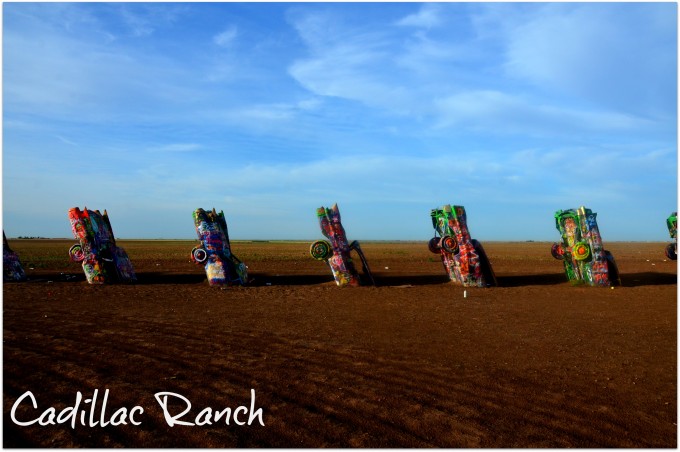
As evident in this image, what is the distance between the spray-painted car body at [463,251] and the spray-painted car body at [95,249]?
1351 cm


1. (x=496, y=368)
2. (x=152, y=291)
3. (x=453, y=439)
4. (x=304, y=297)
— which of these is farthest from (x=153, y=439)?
(x=152, y=291)

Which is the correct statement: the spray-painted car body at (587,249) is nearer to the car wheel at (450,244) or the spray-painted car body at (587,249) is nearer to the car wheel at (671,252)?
the car wheel at (450,244)

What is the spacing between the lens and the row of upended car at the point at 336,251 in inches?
750

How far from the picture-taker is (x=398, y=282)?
71.7ft

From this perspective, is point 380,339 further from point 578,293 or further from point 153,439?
point 578,293

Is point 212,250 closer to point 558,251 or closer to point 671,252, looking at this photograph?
point 558,251

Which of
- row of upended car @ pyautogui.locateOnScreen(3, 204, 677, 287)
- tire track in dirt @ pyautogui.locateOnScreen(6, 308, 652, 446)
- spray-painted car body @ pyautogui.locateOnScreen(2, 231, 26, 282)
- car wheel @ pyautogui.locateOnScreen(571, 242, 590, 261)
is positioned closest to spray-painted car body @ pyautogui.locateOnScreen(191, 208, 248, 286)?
row of upended car @ pyautogui.locateOnScreen(3, 204, 677, 287)

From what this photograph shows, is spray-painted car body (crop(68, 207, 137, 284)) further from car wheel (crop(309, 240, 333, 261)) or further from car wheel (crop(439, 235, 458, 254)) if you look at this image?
car wheel (crop(439, 235, 458, 254))

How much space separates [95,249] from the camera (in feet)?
65.0

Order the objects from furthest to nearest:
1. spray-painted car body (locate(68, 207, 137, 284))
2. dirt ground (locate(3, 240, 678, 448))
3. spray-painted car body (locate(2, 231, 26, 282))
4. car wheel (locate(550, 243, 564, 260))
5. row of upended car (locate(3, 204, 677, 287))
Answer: car wheel (locate(550, 243, 564, 260))
spray-painted car body (locate(2, 231, 26, 282))
spray-painted car body (locate(68, 207, 137, 284))
row of upended car (locate(3, 204, 677, 287))
dirt ground (locate(3, 240, 678, 448))

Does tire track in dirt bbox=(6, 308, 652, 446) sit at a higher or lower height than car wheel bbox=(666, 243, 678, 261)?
lower

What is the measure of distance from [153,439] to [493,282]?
54.4ft

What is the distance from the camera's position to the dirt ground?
5520 millimetres

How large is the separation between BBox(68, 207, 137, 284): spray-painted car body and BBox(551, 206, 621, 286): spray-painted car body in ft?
60.0
